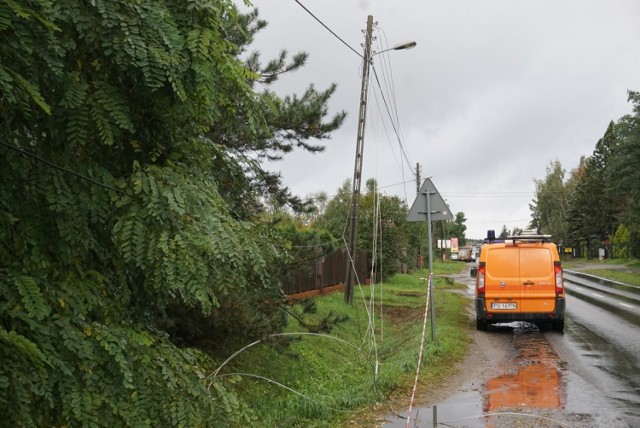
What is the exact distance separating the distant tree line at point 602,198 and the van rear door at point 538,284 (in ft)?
117

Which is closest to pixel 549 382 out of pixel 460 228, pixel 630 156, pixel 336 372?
pixel 336 372

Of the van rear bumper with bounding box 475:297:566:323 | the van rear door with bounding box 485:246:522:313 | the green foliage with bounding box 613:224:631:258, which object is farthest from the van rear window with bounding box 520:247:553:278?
the green foliage with bounding box 613:224:631:258

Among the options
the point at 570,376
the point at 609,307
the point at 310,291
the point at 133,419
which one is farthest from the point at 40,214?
the point at 609,307

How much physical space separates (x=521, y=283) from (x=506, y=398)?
21.8ft

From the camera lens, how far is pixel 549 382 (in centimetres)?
870

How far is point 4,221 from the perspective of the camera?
9.80 feet

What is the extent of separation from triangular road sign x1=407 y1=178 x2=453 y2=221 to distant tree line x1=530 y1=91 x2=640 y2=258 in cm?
3800

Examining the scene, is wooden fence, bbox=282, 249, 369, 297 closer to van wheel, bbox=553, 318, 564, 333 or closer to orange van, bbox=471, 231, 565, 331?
orange van, bbox=471, 231, 565, 331

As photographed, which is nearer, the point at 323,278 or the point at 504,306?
the point at 504,306

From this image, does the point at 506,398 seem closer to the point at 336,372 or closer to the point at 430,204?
the point at 336,372

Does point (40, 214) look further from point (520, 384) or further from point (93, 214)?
point (520, 384)

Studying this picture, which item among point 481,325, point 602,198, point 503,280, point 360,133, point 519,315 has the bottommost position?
point 481,325

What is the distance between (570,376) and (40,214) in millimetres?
8121

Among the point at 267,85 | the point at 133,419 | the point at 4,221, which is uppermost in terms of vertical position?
the point at 267,85
